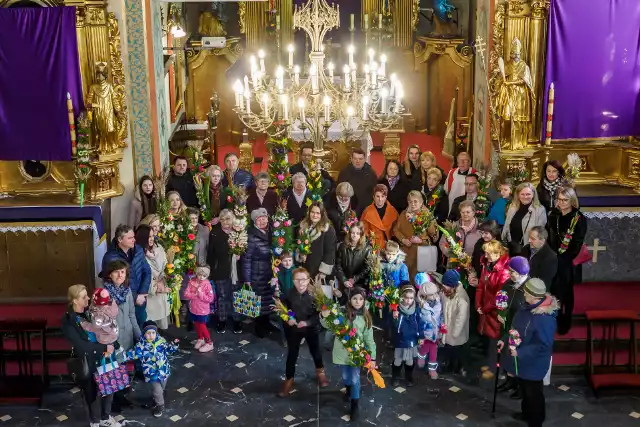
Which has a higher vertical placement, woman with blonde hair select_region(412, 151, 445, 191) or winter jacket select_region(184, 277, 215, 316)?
woman with blonde hair select_region(412, 151, 445, 191)

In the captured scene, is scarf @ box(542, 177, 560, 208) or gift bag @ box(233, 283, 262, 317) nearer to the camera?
gift bag @ box(233, 283, 262, 317)

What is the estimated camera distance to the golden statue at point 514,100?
494 inches

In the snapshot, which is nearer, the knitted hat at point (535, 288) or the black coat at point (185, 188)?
the knitted hat at point (535, 288)

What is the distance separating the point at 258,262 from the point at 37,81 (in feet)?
13.4

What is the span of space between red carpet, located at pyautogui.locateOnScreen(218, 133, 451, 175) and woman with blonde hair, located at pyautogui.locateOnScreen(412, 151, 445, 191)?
17.2 feet

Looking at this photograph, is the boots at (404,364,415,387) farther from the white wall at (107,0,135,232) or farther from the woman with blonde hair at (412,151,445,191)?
the white wall at (107,0,135,232)

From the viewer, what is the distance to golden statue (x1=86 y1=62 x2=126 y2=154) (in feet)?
40.7

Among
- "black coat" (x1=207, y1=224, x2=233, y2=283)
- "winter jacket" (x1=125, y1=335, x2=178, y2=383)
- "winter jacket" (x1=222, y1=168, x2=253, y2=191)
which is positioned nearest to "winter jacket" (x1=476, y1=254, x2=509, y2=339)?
"black coat" (x1=207, y1=224, x2=233, y2=283)

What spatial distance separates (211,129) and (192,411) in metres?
7.84

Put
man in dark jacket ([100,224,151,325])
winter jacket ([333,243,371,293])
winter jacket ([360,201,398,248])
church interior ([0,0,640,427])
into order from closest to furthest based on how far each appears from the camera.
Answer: church interior ([0,0,640,427]) < man in dark jacket ([100,224,151,325]) < winter jacket ([333,243,371,293]) < winter jacket ([360,201,398,248])

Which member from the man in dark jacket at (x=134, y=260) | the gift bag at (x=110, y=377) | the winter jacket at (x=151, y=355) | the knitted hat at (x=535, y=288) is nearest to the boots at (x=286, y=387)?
the winter jacket at (x=151, y=355)

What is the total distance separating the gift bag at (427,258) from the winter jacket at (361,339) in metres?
2.14

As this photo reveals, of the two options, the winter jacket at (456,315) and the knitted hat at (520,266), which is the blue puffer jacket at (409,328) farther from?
the knitted hat at (520,266)

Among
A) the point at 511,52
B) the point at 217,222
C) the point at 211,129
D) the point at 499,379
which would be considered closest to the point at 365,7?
the point at 211,129
